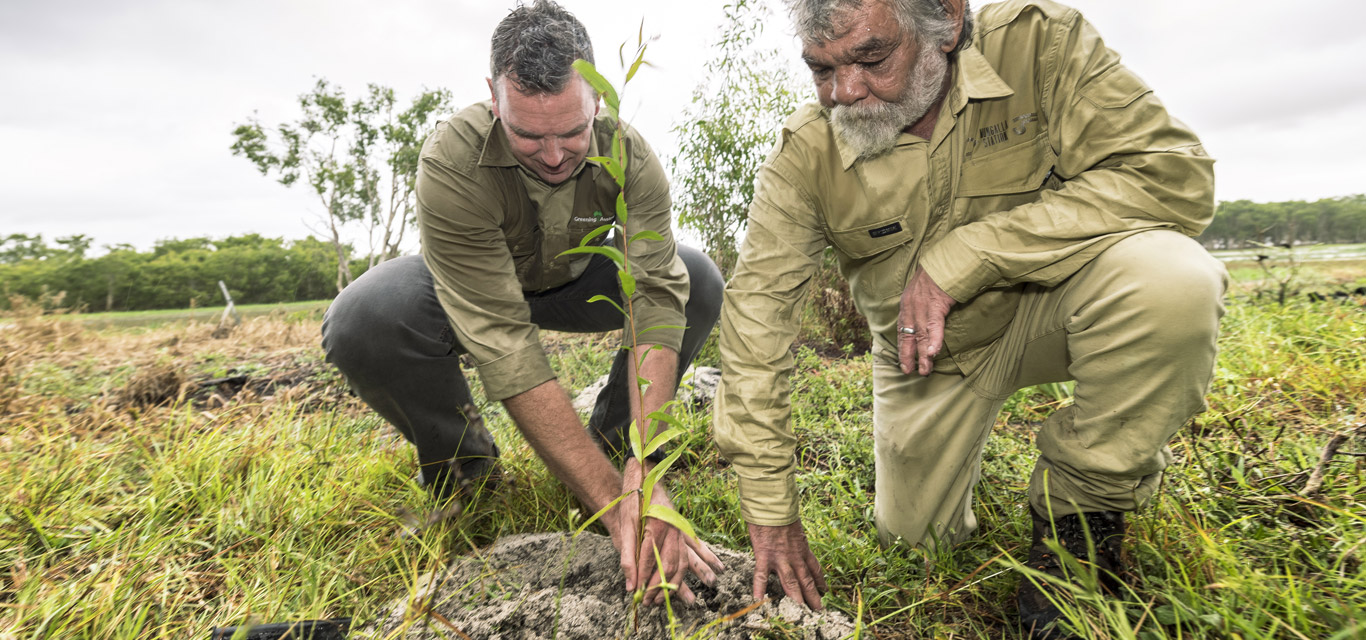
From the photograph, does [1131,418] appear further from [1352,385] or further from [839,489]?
[1352,385]

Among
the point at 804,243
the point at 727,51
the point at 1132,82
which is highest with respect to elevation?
the point at 727,51

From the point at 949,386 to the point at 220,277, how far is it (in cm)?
4039

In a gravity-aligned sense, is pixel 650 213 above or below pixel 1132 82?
below

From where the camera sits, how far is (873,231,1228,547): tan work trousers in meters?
1.42

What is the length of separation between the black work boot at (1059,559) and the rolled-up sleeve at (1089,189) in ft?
2.03

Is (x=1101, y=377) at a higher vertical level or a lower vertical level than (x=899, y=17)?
→ lower

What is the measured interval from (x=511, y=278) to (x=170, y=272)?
39921 millimetres

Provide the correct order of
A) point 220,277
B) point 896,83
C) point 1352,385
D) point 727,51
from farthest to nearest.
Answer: point 220,277, point 727,51, point 1352,385, point 896,83

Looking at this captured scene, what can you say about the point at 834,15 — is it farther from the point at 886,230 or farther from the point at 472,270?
the point at 472,270

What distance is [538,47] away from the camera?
6.44 feet

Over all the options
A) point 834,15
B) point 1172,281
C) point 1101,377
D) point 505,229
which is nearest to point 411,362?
point 505,229

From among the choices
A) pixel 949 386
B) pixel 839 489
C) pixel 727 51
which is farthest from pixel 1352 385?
pixel 727 51

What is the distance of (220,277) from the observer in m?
33.3

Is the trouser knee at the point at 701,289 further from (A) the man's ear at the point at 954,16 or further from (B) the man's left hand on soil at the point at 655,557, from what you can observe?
(A) the man's ear at the point at 954,16
